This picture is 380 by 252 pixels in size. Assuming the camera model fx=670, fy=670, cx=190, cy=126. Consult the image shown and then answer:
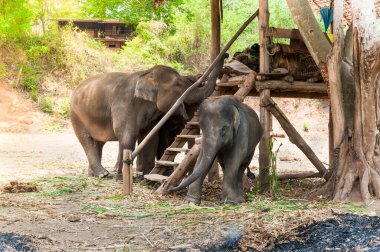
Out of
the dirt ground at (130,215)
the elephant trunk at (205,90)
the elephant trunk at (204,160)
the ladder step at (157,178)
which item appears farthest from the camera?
the elephant trunk at (205,90)

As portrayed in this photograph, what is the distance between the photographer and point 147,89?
36.0ft

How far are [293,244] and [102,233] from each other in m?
2.00

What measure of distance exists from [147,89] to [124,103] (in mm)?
690

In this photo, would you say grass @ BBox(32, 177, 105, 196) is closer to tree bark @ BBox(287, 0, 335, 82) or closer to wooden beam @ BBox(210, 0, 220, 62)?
wooden beam @ BBox(210, 0, 220, 62)

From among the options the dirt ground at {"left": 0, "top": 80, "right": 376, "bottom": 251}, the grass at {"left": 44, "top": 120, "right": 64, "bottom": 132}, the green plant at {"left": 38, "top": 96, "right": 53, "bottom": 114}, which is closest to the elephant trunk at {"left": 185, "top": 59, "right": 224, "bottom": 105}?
the dirt ground at {"left": 0, "top": 80, "right": 376, "bottom": 251}

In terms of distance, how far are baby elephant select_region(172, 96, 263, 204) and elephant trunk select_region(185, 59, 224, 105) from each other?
1594 mm

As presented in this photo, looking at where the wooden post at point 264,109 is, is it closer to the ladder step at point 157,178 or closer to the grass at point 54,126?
A: the ladder step at point 157,178

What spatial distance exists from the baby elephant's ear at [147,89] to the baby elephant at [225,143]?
6.84ft

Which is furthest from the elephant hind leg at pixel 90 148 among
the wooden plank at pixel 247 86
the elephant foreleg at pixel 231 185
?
the elephant foreleg at pixel 231 185

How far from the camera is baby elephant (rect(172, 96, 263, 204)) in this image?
8.48 meters

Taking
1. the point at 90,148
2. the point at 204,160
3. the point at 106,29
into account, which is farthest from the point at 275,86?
the point at 106,29

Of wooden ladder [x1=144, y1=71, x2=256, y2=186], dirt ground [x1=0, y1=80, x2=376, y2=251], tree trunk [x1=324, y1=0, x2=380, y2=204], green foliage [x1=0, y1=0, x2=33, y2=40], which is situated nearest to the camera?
dirt ground [x1=0, y1=80, x2=376, y2=251]

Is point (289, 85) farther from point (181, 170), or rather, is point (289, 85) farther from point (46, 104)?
point (46, 104)

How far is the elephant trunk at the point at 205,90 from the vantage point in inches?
424
